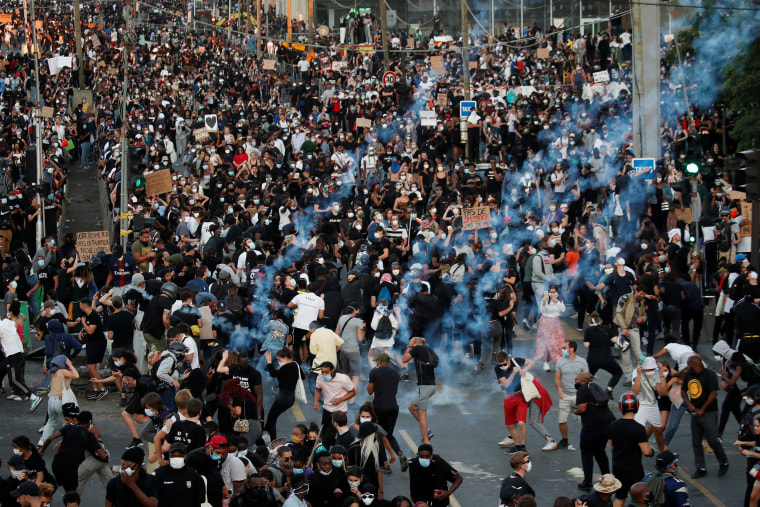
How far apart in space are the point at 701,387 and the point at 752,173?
244 cm

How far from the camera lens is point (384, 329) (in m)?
15.1

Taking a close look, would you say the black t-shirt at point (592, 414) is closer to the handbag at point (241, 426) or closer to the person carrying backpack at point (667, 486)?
the person carrying backpack at point (667, 486)

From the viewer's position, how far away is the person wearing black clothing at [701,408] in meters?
11.9

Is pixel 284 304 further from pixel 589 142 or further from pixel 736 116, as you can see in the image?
pixel 736 116

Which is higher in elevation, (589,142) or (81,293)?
(589,142)

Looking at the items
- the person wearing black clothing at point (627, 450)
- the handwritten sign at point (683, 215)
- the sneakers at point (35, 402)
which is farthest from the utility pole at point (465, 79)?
the person wearing black clothing at point (627, 450)

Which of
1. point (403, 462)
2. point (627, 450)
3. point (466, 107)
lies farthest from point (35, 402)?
point (466, 107)

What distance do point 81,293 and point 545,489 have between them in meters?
8.82

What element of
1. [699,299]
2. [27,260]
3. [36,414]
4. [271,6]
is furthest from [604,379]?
[271,6]

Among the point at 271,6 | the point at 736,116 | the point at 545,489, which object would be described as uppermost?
the point at 271,6

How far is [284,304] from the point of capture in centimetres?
1586

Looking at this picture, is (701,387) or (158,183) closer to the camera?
(701,387)

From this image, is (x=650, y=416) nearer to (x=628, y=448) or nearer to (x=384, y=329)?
(x=628, y=448)

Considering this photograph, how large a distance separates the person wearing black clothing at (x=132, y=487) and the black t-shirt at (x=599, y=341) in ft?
20.7
